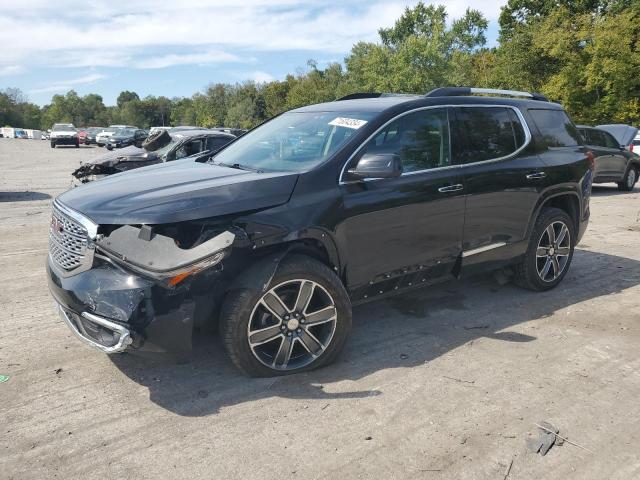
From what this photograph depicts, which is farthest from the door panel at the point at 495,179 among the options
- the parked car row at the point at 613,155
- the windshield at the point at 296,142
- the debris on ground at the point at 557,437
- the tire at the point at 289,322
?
the parked car row at the point at 613,155

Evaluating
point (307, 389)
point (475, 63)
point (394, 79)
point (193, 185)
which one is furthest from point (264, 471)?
point (475, 63)

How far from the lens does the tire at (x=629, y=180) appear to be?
14.9m

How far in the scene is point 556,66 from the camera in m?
34.3

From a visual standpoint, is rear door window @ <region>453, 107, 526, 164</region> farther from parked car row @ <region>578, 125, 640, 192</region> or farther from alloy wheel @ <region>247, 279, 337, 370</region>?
parked car row @ <region>578, 125, 640, 192</region>

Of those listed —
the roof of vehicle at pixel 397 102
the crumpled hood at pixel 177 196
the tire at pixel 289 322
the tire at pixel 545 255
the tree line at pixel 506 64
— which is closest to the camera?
the crumpled hood at pixel 177 196

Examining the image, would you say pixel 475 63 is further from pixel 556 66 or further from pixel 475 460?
pixel 475 460

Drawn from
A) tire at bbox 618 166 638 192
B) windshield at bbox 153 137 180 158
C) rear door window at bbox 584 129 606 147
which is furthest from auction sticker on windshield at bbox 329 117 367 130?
tire at bbox 618 166 638 192

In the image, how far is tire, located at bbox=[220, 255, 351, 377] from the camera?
3.39 meters

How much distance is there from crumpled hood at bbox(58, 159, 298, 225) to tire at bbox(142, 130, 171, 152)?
7660 millimetres

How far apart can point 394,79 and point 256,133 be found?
46982 mm

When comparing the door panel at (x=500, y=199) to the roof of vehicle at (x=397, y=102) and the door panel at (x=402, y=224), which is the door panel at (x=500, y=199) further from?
the roof of vehicle at (x=397, y=102)

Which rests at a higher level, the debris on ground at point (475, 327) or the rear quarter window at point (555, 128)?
the rear quarter window at point (555, 128)

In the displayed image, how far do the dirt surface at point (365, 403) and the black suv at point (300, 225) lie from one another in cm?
41

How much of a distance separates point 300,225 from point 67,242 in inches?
61.3
